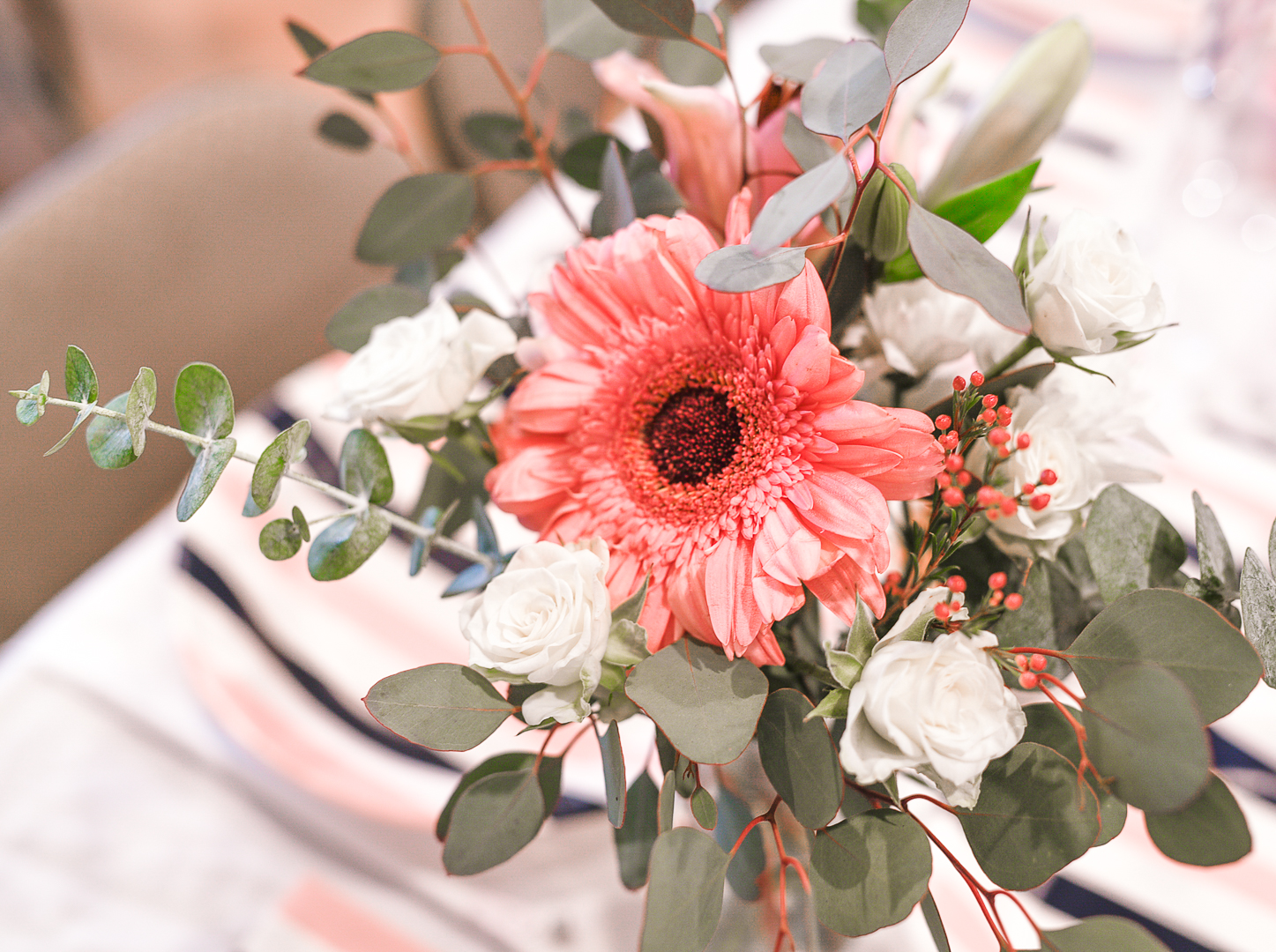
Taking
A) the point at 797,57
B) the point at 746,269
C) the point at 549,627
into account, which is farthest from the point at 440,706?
the point at 797,57

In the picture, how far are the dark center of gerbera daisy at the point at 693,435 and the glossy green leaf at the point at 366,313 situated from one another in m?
0.12

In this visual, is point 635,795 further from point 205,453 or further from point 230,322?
point 230,322

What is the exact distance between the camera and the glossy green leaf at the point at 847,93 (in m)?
0.23

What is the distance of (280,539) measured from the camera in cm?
27

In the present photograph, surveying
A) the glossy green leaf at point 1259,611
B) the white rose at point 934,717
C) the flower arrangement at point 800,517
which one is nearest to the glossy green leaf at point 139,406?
the flower arrangement at point 800,517

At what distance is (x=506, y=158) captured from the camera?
0.43 meters

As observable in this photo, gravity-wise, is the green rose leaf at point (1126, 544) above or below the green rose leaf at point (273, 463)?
below

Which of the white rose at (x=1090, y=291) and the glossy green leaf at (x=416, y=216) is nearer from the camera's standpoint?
Result: the white rose at (x=1090, y=291)

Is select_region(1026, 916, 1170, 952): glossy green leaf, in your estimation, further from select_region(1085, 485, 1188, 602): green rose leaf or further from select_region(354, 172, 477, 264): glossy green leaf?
select_region(354, 172, 477, 264): glossy green leaf

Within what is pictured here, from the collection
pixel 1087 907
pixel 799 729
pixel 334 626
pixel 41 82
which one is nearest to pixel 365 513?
pixel 799 729

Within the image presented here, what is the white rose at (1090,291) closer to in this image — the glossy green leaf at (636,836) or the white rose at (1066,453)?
the white rose at (1066,453)

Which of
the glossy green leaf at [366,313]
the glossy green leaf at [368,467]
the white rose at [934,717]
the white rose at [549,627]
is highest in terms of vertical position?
the glossy green leaf at [366,313]

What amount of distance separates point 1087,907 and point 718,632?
310 mm

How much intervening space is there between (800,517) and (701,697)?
0.06 meters
